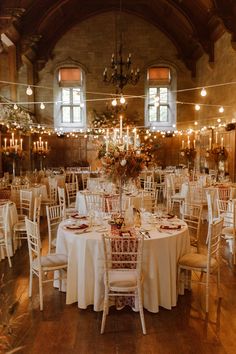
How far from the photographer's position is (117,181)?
14.7 feet

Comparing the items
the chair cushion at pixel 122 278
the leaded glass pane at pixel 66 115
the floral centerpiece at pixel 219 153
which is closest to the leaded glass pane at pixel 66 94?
the leaded glass pane at pixel 66 115

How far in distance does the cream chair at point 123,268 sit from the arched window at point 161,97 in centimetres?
1283

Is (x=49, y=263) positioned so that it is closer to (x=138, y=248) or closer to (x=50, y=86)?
(x=138, y=248)

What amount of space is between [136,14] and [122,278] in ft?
47.3

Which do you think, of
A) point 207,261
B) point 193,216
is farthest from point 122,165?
point 193,216

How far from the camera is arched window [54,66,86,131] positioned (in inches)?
632

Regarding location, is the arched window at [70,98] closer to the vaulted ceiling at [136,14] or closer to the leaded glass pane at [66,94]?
the leaded glass pane at [66,94]

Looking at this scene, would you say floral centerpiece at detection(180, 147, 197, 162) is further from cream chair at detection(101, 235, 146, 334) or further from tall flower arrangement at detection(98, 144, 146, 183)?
cream chair at detection(101, 235, 146, 334)

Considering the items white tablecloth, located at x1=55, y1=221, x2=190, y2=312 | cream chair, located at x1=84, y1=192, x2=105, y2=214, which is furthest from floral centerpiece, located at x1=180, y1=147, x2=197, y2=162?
white tablecloth, located at x1=55, y1=221, x2=190, y2=312

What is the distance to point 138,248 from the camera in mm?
3539

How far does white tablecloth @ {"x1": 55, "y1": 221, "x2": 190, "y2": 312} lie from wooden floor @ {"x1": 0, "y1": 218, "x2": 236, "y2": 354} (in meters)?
0.14

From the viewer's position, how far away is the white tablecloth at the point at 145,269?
12.8ft

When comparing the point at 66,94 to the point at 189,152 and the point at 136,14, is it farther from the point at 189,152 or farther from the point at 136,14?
the point at 189,152

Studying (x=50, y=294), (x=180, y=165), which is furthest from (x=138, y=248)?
(x=180, y=165)
